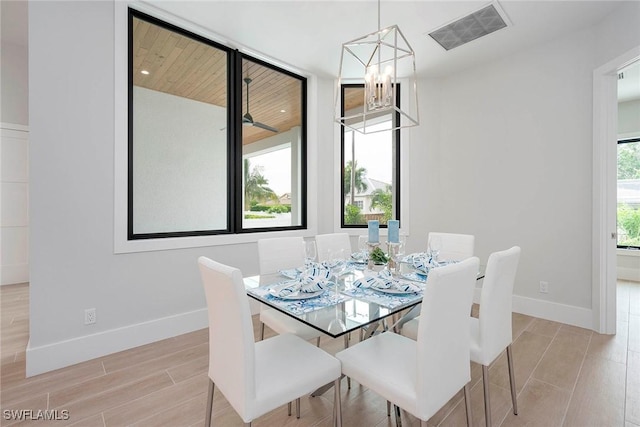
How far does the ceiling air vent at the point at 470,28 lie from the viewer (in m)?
2.63

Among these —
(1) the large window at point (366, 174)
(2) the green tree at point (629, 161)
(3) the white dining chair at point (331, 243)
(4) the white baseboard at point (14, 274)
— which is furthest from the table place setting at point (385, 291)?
(2) the green tree at point (629, 161)

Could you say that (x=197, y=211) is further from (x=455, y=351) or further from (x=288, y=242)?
(x=455, y=351)

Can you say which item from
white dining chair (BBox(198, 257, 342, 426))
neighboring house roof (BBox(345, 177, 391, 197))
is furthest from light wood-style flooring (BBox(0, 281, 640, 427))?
neighboring house roof (BBox(345, 177, 391, 197))

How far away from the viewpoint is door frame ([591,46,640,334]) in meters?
2.68

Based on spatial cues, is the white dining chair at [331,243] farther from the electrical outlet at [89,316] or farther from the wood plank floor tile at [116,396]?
the electrical outlet at [89,316]

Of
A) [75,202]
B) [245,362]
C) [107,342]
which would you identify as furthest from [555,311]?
[75,202]

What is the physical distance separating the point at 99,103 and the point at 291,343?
2.31m

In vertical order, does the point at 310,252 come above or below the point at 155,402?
above

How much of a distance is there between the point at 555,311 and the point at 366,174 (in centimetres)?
252

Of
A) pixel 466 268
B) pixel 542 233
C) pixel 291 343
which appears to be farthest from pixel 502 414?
pixel 542 233

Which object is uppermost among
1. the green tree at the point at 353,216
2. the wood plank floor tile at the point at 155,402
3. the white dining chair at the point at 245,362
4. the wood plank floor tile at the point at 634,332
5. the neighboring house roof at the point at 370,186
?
the neighboring house roof at the point at 370,186

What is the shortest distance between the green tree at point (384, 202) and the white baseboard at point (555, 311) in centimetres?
168

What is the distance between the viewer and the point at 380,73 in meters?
1.83

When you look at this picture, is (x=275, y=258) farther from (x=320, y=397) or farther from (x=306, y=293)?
(x=320, y=397)
